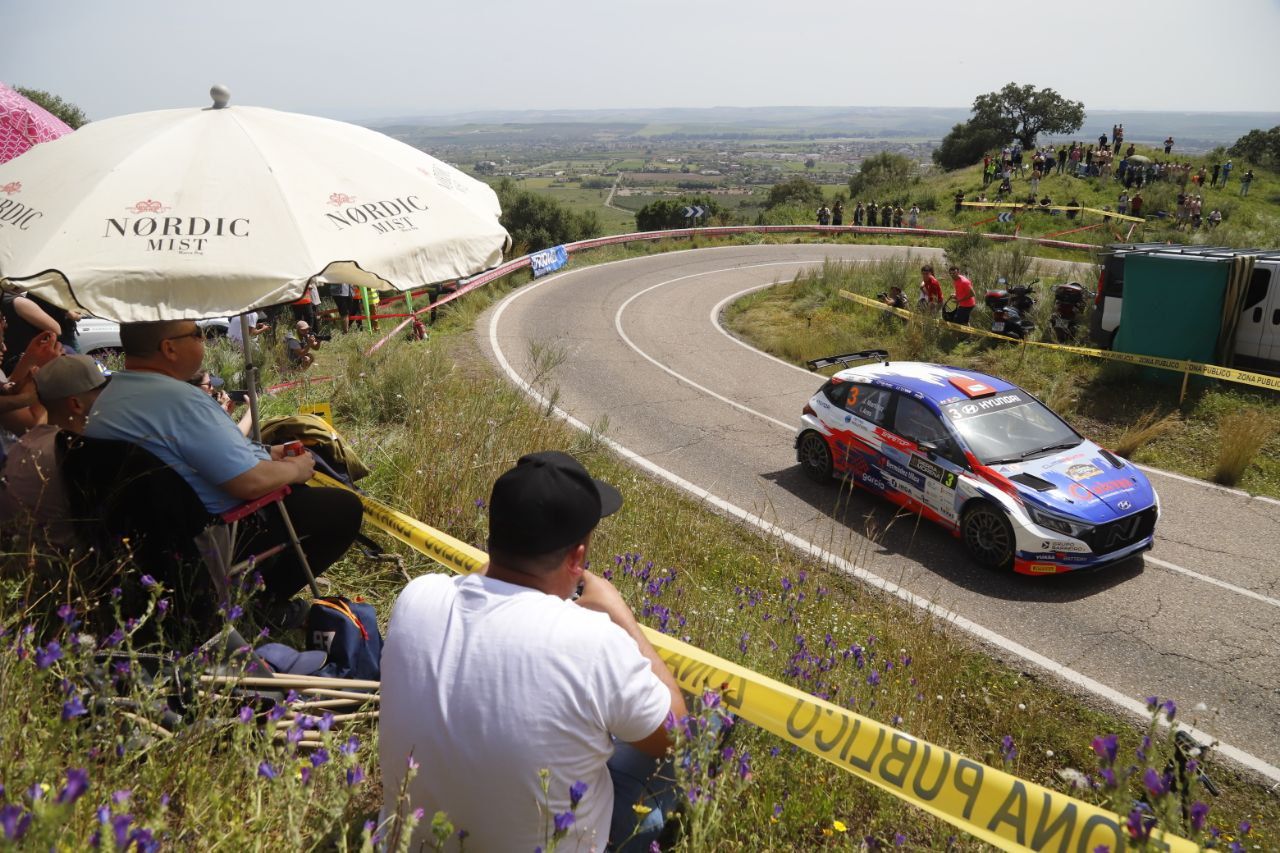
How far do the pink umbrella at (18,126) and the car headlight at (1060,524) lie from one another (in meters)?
10.6

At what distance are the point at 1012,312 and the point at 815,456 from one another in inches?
304

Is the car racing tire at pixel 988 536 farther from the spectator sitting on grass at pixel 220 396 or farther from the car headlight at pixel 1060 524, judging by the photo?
the spectator sitting on grass at pixel 220 396

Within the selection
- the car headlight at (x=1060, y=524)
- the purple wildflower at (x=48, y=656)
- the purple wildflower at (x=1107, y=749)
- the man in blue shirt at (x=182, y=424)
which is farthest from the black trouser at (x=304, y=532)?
the car headlight at (x=1060, y=524)

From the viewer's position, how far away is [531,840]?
7.72ft

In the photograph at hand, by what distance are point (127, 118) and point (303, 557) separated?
8.68 ft

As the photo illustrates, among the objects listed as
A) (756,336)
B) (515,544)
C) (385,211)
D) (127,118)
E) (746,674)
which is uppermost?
(127,118)

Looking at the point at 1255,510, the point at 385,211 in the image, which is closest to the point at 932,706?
the point at 385,211

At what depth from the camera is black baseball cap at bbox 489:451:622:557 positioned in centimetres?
256

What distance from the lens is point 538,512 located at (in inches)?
101

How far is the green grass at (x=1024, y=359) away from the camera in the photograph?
12109mm

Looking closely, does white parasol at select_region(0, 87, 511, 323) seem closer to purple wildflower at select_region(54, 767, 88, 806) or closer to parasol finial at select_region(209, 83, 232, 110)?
parasol finial at select_region(209, 83, 232, 110)

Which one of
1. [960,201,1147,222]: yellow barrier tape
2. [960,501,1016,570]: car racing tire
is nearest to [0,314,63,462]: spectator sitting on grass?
[960,501,1016,570]: car racing tire

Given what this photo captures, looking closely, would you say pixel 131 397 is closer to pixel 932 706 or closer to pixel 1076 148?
pixel 932 706

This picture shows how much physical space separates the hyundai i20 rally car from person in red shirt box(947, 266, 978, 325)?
754 cm
